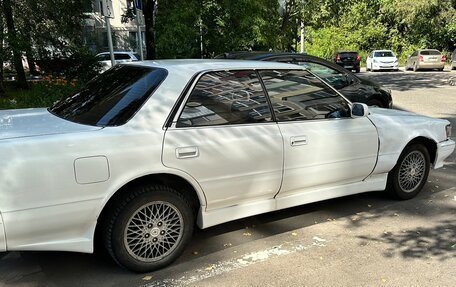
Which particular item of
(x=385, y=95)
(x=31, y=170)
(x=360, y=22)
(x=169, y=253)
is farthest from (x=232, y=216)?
(x=360, y=22)

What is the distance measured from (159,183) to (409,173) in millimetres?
3029

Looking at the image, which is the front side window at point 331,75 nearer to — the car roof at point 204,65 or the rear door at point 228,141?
the car roof at point 204,65

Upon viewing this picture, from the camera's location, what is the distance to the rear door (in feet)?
11.7

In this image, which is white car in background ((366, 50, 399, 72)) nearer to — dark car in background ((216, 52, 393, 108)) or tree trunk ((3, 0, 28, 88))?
tree trunk ((3, 0, 28, 88))

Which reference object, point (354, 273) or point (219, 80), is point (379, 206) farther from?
point (219, 80)

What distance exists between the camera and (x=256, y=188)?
13.0 ft

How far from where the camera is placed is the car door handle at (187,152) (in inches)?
137

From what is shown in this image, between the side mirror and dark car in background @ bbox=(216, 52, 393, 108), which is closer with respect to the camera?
the side mirror

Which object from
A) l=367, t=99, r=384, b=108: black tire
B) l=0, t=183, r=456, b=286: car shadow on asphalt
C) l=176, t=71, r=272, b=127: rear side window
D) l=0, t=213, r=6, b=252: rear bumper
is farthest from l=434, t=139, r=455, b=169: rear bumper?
l=0, t=213, r=6, b=252: rear bumper

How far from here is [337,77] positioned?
8.30 metres

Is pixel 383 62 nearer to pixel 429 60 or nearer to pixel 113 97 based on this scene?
pixel 429 60

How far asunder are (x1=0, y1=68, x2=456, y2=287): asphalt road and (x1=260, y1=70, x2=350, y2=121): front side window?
109cm

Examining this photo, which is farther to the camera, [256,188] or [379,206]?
[379,206]

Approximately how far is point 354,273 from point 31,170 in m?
2.48
